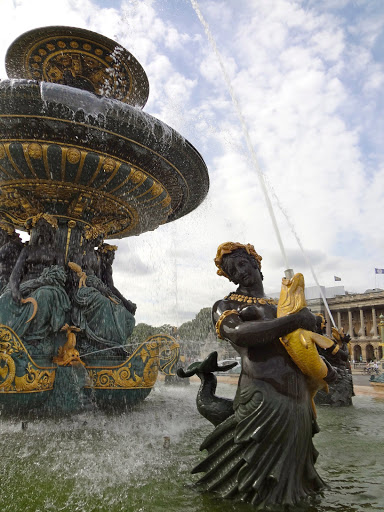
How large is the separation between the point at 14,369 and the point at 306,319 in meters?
4.00

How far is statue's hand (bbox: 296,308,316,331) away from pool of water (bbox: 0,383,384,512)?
1030 millimetres

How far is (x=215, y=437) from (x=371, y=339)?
68.1 meters

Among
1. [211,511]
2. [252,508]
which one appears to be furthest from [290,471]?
[211,511]

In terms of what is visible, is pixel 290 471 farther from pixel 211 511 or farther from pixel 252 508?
pixel 211 511

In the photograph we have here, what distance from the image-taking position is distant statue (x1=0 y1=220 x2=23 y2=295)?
640 centimetres

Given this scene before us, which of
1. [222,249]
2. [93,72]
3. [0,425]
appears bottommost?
[0,425]

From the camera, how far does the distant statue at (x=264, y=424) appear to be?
2229 mm

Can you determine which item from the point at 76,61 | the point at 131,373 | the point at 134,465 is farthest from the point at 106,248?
the point at 134,465

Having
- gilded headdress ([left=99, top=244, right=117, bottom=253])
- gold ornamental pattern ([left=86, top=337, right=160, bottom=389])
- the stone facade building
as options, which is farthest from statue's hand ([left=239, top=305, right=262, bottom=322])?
the stone facade building

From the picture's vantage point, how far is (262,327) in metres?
2.31

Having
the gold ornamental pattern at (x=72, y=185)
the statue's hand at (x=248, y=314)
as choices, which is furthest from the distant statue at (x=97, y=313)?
the statue's hand at (x=248, y=314)

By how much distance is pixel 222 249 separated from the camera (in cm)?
293

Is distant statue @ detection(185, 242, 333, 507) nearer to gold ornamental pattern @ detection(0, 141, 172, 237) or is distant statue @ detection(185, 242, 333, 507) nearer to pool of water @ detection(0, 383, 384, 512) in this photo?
pool of water @ detection(0, 383, 384, 512)

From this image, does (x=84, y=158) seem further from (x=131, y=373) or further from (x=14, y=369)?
(x=131, y=373)
